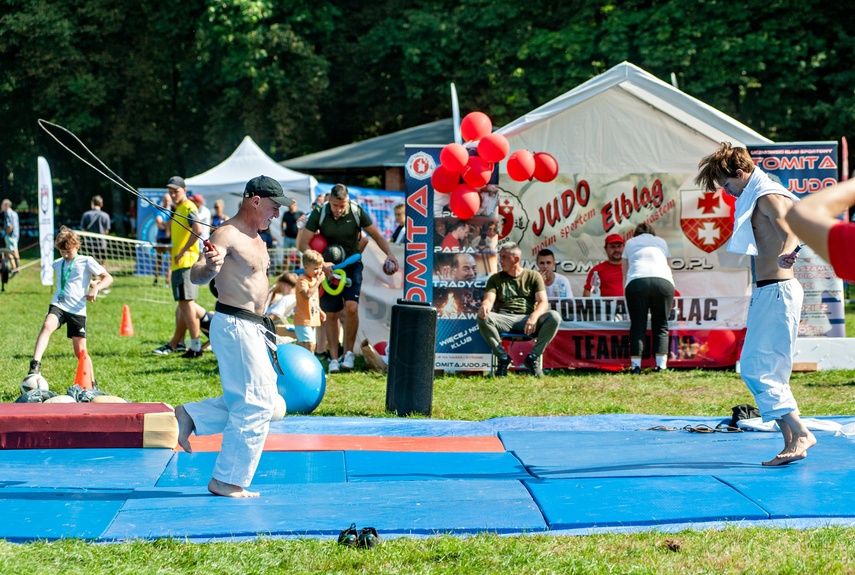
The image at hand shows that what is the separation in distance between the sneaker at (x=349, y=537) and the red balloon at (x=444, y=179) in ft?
21.5

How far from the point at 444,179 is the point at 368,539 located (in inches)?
265

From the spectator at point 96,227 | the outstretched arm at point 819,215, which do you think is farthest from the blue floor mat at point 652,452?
the spectator at point 96,227

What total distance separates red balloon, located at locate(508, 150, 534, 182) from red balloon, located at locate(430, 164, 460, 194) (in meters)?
0.59

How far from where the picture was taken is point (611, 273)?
40.2 ft

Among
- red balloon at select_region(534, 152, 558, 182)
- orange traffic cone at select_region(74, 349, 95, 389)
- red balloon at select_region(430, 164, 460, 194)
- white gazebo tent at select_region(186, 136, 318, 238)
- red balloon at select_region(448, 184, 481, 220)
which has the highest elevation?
white gazebo tent at select_region(186, 136, 318, 238)

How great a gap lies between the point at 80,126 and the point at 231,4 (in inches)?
371

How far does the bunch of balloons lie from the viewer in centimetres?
1090

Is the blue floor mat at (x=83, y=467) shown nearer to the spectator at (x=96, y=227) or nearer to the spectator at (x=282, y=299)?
the spectator at (x=282, y=299)

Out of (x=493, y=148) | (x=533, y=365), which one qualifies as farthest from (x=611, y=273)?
(x=493, y=148)

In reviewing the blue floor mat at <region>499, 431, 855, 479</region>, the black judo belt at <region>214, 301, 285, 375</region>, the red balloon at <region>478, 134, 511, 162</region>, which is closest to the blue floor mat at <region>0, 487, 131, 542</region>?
the black judo belt at <region>214, 301, 285, 375</region>

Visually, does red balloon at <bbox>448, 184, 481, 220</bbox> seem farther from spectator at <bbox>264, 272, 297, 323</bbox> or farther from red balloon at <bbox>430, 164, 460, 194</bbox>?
spectator at <bbox>264, 272, 297, 323</bbox>

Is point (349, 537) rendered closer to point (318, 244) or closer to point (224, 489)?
point (224, 489)

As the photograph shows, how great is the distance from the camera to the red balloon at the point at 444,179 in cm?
1106

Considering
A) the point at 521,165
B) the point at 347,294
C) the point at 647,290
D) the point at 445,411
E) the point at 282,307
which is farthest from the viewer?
the point at 282,307
